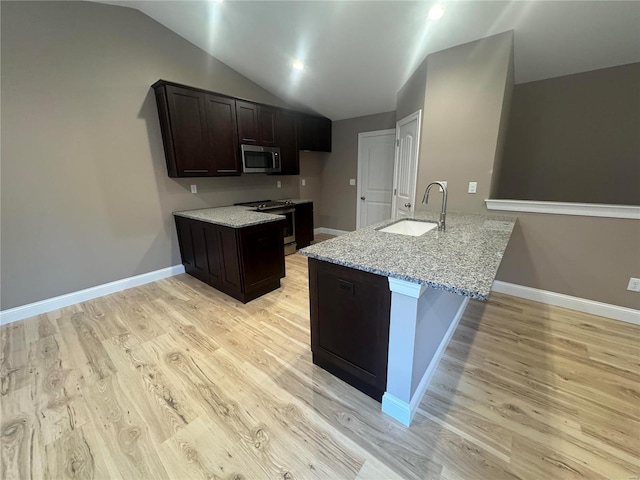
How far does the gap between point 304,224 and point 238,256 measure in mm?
1897

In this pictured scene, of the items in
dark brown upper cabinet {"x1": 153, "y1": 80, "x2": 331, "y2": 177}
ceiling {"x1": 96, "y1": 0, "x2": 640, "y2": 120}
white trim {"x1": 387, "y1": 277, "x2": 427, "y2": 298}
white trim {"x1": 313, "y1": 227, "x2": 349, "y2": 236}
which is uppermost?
ceiling {"x1": 96, "y1": 0, "x2": 640, "y2": 120}

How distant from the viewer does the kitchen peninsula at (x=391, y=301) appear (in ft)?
3.90

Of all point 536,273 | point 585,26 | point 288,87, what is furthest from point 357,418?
point 288,87

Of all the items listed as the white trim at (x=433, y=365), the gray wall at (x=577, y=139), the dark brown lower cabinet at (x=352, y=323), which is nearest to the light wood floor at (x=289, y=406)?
the white trim at (x=433, y=365)

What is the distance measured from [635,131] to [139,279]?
595 cm

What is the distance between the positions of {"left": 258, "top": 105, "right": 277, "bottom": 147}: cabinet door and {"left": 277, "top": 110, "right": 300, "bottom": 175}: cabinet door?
10 centimetres

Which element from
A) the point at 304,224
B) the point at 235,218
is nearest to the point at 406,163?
the point at 304,224

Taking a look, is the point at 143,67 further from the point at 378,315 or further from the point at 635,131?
the point at 635,131

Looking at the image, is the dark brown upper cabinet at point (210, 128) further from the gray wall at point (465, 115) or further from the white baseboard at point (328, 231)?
the gray wall at point (465, 115)

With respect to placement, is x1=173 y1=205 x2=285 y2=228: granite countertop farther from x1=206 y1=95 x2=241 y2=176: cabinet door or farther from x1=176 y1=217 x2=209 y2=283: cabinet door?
x1=206 y1=95 x2=241 y2=176: cabinet door

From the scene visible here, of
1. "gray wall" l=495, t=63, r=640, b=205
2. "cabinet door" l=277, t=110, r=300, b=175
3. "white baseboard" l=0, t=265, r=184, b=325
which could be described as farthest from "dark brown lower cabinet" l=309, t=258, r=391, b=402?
"gray wall" l=495, t=63, r=640, b=205

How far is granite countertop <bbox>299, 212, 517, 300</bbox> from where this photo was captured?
3.45 feet

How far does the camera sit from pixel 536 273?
262 centimetres

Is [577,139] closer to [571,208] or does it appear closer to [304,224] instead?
[571,208]
